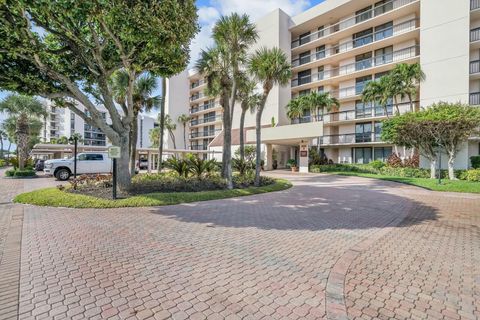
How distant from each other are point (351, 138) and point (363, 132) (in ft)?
4.71

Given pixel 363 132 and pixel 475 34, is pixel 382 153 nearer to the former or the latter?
pixel 363 132

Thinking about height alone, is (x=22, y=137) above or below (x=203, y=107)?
below

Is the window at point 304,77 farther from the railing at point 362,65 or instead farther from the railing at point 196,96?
the railing at point 196,96

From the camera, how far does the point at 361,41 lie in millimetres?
30219

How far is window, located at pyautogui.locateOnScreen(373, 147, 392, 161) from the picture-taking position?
2775 cm

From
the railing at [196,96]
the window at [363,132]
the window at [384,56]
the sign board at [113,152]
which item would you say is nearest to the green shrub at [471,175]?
the window at [363,132]

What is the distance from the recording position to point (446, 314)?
123 inches

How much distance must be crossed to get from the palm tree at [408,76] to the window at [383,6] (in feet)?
29.1

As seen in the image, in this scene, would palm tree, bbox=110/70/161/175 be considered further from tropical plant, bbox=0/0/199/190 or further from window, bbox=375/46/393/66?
window, bbox=375/46/393/66

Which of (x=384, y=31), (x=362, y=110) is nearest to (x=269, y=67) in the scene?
(x=362, y=110)

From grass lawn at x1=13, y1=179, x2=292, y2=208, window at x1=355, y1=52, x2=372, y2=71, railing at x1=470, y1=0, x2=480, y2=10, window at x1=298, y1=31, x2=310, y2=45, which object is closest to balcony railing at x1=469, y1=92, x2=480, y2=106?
railing at x1=470, y1=0, x2=480, y2=10

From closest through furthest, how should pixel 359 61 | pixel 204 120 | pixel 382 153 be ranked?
1. pixel 382 153
2. pixel 359 61
3. pixel 204 120

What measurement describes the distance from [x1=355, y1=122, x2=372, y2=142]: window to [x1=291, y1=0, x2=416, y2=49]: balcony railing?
40.0 feet

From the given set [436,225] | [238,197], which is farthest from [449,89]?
[238,197]
